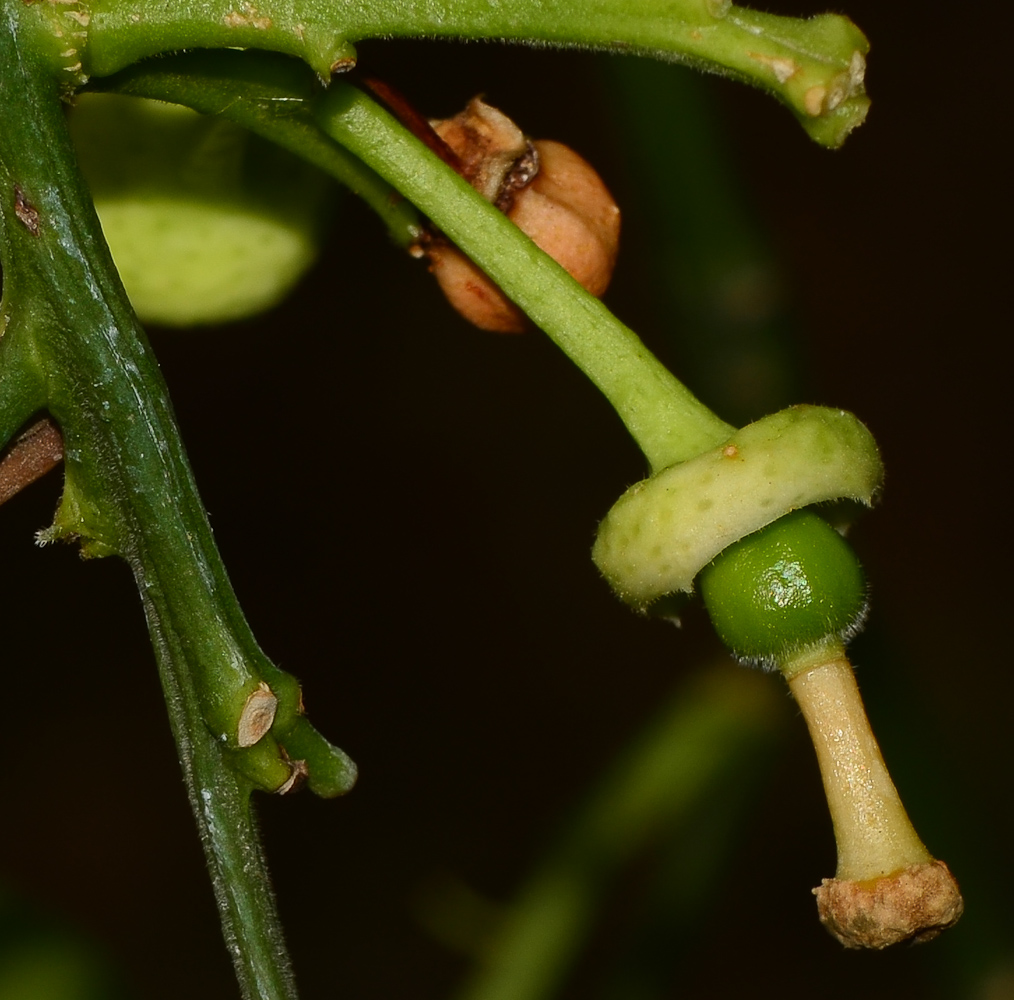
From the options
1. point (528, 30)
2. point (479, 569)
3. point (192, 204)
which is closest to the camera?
point (528, 30)

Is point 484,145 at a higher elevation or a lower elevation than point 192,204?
higher

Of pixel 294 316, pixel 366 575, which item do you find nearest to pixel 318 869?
pixel 366 575

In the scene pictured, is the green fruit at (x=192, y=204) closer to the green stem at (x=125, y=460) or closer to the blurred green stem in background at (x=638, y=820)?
the green stem at (x=125, y=460)

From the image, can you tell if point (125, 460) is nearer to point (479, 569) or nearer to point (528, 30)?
point (528, 30)

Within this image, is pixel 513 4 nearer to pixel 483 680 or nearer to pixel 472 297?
pixel 472 297

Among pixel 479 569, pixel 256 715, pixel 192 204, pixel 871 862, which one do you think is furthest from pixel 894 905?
pixel 479 569

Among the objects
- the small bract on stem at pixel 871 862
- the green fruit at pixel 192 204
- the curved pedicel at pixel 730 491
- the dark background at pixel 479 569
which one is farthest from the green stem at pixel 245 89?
the dark background at pixel 479 569

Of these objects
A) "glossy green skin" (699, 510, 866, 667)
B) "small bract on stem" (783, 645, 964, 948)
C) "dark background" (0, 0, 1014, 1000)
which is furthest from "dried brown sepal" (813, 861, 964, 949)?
"dark background" (0, 0, 1014, 1000)
